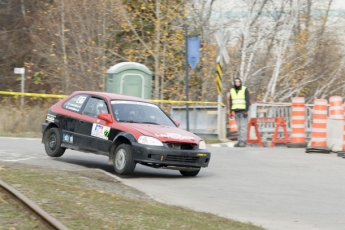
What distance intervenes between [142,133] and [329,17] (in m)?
20.1

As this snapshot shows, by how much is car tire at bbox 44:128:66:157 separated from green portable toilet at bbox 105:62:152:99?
34.4 ft

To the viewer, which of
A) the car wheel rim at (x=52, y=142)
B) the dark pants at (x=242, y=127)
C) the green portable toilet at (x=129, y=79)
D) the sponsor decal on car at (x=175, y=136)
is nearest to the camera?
the sponsor decal on car at (x=175, y=136)

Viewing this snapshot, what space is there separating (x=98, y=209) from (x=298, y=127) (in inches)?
563

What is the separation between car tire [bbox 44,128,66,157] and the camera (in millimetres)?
16172

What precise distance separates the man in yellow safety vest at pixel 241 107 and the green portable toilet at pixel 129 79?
5.00 metres

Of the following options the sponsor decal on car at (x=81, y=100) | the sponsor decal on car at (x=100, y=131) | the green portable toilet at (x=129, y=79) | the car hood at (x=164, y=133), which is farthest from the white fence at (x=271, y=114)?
the sponsor decal on car at (x=100, y=131)

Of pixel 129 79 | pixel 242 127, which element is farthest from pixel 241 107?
pixel 129 79

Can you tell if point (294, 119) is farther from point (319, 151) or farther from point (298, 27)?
point (298, 27)

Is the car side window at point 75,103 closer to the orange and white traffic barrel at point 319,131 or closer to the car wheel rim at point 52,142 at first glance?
the car wheel rim at point 52,142

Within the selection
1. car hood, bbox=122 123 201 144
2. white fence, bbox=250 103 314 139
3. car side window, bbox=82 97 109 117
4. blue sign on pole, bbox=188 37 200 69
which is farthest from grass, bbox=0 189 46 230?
white fence, bbox=250 103 314 139

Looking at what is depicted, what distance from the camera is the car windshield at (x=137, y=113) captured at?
15.0 meters

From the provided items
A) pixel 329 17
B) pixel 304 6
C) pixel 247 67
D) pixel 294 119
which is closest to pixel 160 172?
pixel 294 119

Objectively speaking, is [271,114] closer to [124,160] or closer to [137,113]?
[137,113]

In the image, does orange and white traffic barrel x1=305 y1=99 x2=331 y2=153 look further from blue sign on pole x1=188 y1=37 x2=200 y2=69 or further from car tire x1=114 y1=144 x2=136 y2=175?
car tire x1=114 y1=144 x2=136 y2=175
